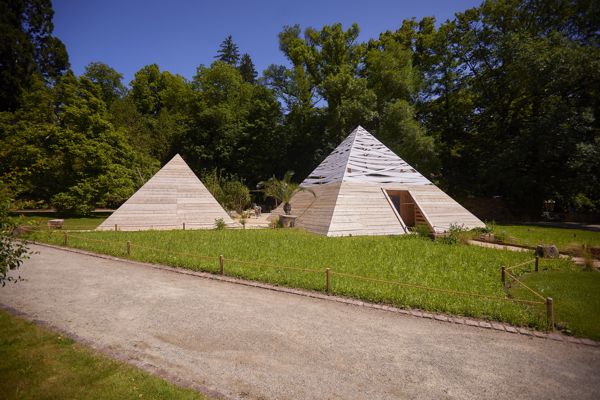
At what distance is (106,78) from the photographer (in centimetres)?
4462

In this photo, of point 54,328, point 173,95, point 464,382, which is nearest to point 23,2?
point 173,95

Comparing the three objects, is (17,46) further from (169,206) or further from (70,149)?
(169,206)

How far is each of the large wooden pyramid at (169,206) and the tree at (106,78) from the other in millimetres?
31124

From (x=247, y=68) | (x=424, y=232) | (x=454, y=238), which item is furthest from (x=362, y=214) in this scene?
(x=247, y=68)

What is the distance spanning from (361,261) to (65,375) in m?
8.32

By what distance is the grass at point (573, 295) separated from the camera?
5.69m

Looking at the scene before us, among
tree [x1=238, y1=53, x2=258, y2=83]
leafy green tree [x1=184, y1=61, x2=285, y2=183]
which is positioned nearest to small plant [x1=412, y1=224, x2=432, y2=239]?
leafy green tree [x1=184, y1=61, x2=285, y2=183]

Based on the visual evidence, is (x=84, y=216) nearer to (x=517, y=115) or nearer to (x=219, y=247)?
(x=219, y=247)

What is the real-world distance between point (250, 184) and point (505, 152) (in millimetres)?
29376

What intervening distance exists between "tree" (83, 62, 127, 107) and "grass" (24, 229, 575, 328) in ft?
121

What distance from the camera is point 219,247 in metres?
12.9

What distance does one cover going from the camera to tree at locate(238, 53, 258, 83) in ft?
201

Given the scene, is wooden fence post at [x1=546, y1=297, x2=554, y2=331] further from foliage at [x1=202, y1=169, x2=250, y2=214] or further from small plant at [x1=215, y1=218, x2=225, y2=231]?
foliage at [x1=202, y1=169, x2=250, y2=214]

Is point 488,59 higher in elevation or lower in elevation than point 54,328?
higher
